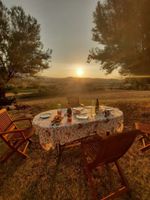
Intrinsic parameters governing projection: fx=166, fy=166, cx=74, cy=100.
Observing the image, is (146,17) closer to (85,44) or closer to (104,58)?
(104,58)

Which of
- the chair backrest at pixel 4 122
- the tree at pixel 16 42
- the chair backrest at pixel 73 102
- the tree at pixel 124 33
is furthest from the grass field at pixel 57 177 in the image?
the tree at pixel 16 42

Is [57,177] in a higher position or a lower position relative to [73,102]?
lower

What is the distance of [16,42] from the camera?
42.1 ft

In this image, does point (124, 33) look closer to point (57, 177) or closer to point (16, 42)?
point (57, 177)

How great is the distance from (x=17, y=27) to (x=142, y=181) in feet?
44.5

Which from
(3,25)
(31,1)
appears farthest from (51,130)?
(3,25)

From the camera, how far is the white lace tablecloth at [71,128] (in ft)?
10.3

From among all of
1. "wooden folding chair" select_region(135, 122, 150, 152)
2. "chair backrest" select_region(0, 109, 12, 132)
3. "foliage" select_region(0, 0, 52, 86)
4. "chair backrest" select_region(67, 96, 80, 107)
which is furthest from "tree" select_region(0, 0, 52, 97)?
"wooden folding chair" select_region(135, 122, 150, 152)

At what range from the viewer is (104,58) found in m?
9.78

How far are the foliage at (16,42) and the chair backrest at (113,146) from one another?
460 inches

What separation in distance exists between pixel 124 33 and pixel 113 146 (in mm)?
7174

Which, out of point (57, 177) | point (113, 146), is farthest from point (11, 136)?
point (113, 146)

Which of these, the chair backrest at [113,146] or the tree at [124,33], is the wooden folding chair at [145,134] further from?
the tree at [124,33]

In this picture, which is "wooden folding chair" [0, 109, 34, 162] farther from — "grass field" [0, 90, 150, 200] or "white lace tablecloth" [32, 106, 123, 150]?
"white lace tablecloth" [32, 106, 123, 150]
